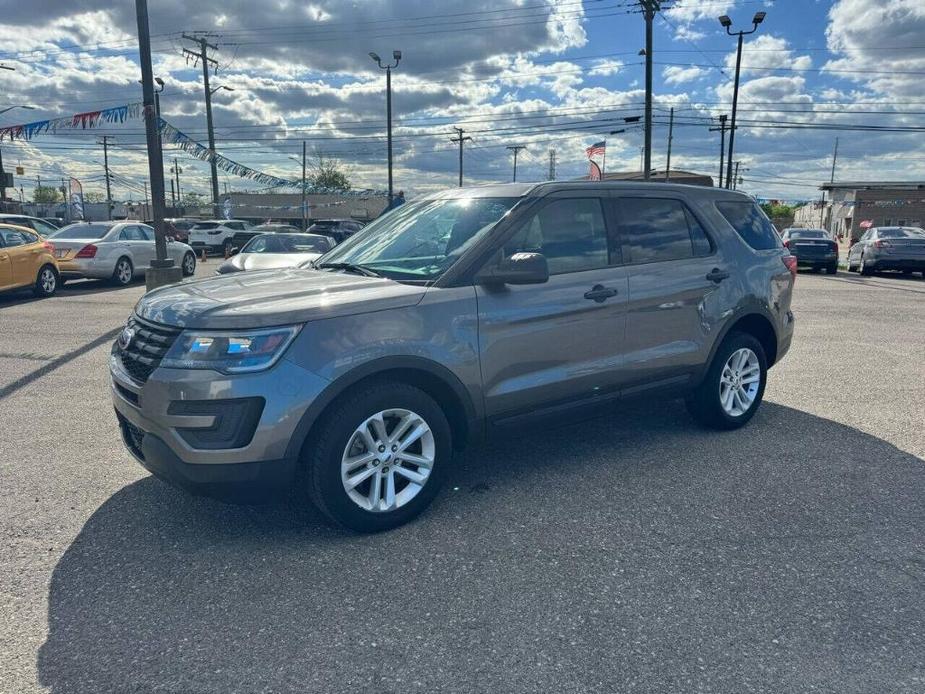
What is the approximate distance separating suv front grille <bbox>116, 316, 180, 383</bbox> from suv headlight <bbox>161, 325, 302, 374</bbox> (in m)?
0.14

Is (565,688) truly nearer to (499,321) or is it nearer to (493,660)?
(493,660)

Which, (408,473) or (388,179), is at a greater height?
(388,179)

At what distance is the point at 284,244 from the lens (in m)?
13.9

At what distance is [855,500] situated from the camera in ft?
12.7

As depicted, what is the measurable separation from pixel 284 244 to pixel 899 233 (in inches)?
709

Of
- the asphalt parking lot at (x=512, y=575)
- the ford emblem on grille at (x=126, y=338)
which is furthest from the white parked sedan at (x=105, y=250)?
the ford emblem on grille at (x=126, y=338)

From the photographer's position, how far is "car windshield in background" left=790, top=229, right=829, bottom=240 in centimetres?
2172

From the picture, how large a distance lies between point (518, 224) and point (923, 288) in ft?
55.5

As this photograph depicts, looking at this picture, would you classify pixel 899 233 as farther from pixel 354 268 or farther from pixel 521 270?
pixel 354 268

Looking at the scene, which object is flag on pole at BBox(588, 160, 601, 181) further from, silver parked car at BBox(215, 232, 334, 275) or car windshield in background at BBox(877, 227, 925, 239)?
silver parked car at BBox(215, 232, 334, 275)

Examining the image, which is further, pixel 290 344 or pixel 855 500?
pixel 855 500

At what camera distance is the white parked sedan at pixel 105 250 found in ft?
48.4

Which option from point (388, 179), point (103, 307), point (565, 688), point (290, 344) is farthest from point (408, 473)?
point (388, 179)

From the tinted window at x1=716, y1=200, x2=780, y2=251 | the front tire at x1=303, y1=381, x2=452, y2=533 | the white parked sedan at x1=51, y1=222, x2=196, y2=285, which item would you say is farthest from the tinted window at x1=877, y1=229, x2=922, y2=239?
the front tire at x1=303, y1=381, x2=452, y2=533
